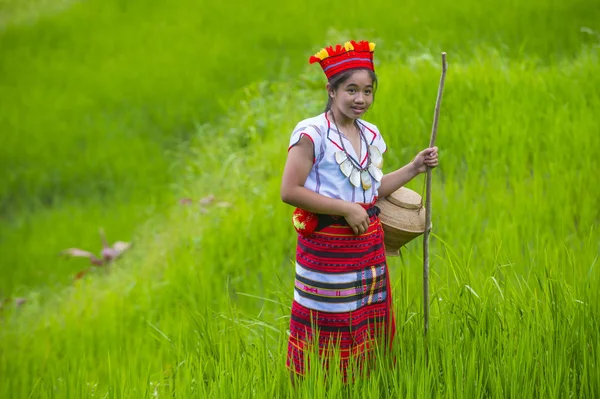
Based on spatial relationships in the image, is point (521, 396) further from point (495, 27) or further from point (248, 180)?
point (495, 27)

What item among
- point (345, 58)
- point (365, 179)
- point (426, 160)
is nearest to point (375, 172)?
point (365, 179)

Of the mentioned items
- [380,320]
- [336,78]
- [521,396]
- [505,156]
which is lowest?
[521,396]

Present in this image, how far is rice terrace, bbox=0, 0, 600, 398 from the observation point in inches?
87.1

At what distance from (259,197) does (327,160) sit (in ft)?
6.98

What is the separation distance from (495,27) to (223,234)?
3553 millimetres

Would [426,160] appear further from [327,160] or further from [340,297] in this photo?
[340,297]

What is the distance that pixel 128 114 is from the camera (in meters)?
6.55

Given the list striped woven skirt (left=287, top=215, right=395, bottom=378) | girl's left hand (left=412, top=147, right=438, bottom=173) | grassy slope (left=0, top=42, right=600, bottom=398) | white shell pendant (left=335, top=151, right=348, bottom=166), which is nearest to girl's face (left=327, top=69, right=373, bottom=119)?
white shell pendant (left=335, top=151, right=348, bottom=166)

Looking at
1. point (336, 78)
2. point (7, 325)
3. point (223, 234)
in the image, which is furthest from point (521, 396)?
point (7, 325)

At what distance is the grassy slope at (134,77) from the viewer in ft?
17.9

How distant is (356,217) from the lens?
2021mm

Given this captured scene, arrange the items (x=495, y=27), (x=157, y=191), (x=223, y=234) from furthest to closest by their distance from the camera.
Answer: (x=495, y=27) < (x=157, y=191) < (x=223, y=234)

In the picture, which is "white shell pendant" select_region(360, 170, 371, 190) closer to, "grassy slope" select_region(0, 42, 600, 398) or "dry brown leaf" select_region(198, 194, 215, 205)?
"grassy slope" select_region(0, 42, 600, 398)

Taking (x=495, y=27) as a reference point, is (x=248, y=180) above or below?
below
